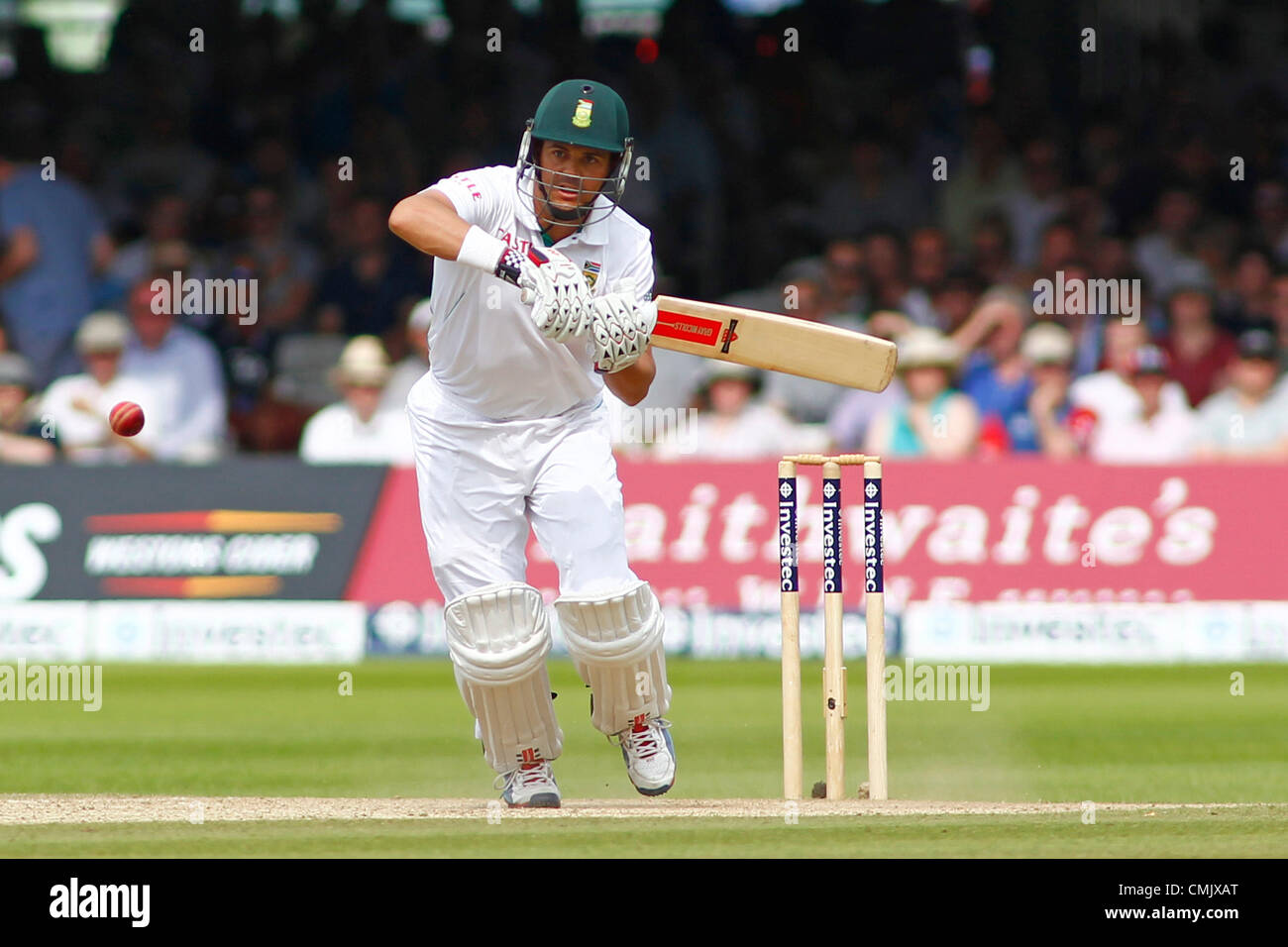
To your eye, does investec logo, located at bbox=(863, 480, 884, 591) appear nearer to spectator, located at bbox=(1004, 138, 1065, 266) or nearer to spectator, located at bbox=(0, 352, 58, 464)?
spectator, located at bbox=(0, 352, 58, 464)

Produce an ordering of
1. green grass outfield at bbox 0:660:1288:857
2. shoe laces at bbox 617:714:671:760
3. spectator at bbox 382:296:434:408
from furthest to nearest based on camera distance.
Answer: spectator at bbox 382:296:434:408
shoe laces at bbox 617:714:671:760
green grass outfield at bbox 0:660:1288:857

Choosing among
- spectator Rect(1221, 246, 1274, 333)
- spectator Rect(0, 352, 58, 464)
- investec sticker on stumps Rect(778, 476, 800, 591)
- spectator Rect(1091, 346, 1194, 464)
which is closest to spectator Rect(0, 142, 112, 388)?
spectator Rect(0, 352, 58, 464)

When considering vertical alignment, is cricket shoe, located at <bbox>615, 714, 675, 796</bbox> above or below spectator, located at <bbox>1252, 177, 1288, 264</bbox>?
below

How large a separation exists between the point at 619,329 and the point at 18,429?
6.73 m

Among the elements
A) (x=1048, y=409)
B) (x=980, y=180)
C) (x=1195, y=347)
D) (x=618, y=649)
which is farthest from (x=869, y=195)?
(x=618, y=649)

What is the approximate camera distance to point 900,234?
1266cm

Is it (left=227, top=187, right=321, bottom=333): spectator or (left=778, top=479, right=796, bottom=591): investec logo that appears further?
(left=227, top=187, right=321, bottom=333): spectator

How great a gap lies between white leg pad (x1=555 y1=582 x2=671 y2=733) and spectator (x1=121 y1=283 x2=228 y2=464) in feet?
20.8

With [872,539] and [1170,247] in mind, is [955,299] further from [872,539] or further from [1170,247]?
[872,539]

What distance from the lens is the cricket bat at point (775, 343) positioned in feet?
19.0

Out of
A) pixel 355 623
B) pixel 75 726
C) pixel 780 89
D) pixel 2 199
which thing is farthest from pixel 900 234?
pixel 75 726

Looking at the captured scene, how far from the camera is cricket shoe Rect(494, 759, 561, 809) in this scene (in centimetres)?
574

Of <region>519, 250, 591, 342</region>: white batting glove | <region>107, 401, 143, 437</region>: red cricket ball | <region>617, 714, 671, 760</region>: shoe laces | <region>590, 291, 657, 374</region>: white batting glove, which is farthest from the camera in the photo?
<region>107, 401, 143, 437</region>: red cricket ball

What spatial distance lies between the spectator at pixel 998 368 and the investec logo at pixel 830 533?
18.2 ft
